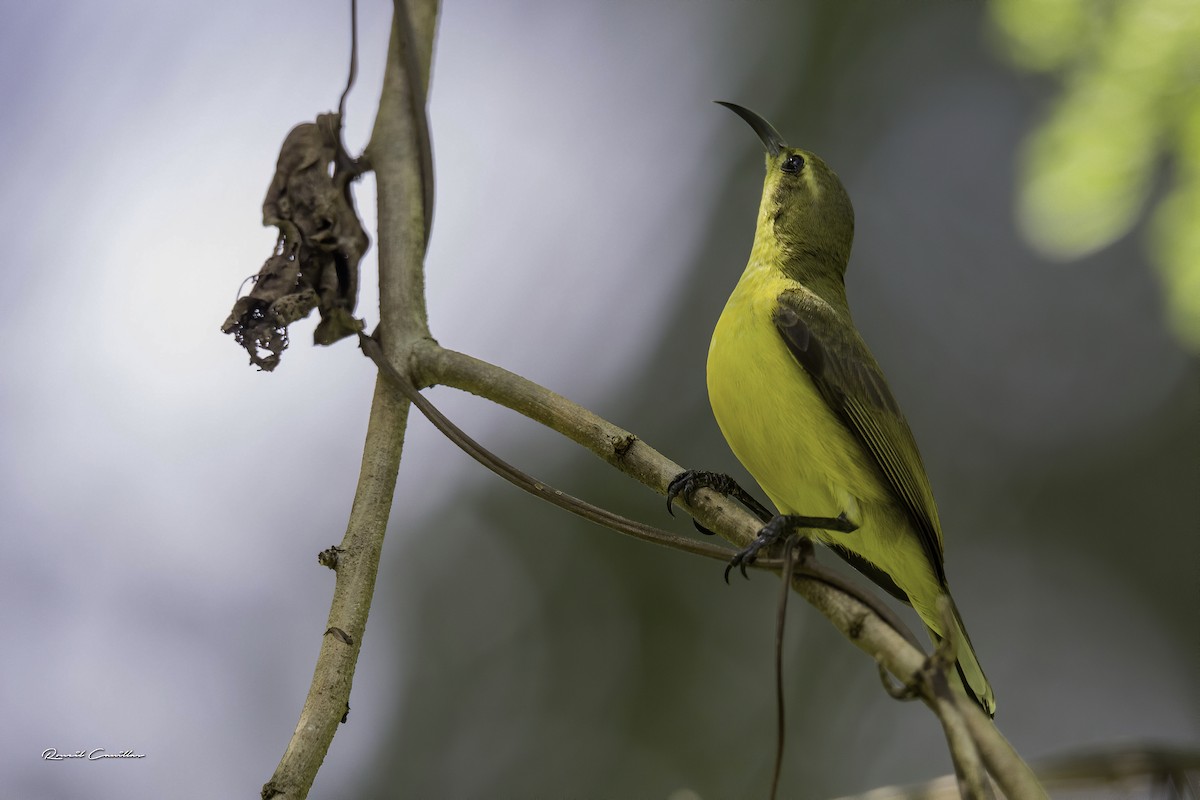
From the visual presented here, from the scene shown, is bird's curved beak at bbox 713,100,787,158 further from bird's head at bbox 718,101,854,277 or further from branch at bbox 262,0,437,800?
branch at bbox 262,0,437,800

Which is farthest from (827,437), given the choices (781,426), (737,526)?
(737,526)

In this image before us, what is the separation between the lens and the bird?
2633 mm

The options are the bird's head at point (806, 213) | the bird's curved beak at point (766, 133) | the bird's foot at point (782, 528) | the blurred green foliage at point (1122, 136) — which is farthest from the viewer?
the bird's curved beak at point (766, 133)

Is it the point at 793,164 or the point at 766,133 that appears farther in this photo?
the point at 766,133

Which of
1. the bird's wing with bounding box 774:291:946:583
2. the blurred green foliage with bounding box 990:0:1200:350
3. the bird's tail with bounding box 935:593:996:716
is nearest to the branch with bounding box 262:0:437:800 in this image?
the bird's wing with bounding box 774:291:946:583

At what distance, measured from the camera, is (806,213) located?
330cm

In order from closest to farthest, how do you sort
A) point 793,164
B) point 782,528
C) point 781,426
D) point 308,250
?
1. point 308,250
2. point 782,528
3. point 781,426
4. point 793,164

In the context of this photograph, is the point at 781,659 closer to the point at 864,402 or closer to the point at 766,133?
the point at 864,402

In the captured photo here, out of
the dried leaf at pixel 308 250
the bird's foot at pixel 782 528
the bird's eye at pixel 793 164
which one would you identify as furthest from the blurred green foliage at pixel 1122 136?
the dried leaf at pixel 308 250

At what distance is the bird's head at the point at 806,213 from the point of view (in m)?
3.27

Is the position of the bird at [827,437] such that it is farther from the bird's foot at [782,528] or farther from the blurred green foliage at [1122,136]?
the blurred green foliage at [1122,136]

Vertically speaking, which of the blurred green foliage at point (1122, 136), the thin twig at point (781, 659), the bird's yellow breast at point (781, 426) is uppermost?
the blurred green foliage at point (1122, 136)

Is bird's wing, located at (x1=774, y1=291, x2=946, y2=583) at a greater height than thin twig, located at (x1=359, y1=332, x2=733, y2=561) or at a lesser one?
greater

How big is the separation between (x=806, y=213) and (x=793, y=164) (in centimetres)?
22
